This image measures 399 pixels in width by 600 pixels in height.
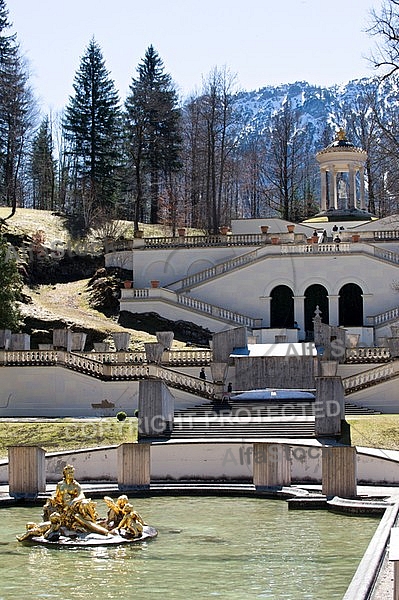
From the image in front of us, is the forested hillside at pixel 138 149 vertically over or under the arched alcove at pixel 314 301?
over

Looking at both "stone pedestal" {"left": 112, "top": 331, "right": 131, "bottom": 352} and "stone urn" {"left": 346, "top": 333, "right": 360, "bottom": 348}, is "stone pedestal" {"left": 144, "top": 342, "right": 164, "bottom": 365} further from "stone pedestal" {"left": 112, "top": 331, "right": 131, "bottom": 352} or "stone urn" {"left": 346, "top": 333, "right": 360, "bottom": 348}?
"stone urn" {"left": 346, "top": 333, "right": 360, "bottom": 348}

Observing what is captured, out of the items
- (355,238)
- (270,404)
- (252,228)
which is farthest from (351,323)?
(270,404)

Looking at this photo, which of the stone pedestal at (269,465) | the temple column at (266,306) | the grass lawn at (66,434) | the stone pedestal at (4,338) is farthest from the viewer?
the temple column at (266,306)

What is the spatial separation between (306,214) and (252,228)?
21147 millimetres

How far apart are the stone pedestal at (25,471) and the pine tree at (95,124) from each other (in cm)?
5616

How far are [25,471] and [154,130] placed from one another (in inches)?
2385

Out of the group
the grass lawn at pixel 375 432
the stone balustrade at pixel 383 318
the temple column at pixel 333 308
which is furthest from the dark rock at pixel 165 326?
the grass lawn at pixel 375 432

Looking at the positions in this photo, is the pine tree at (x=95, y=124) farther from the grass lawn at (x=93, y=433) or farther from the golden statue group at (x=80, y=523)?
the golden statue group at (x=80, y=523)

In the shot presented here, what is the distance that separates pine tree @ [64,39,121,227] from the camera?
82250mm

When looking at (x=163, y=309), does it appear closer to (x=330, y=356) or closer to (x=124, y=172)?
(x=330, y=356)

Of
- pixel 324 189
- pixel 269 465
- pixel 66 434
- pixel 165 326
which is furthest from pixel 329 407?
pixel 324 189

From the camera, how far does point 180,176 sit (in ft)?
303

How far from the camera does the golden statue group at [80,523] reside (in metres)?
20.3

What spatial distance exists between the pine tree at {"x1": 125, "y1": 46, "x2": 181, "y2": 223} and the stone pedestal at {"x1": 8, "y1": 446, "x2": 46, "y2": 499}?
56.5 m
